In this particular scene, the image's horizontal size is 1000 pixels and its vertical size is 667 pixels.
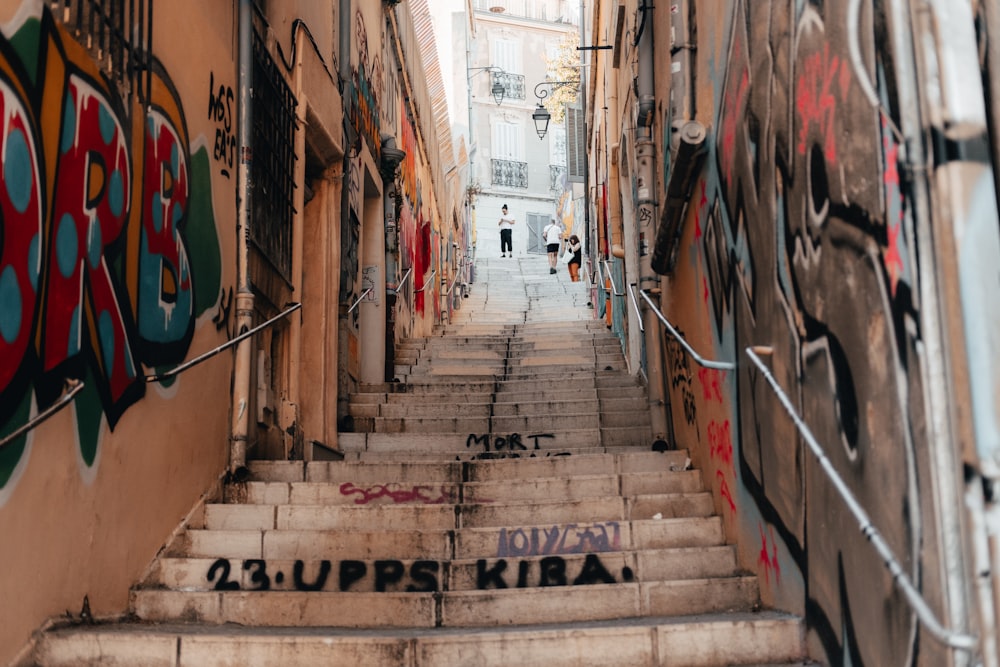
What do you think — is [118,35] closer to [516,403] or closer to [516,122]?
[516,403]

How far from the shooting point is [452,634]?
4.39 meters

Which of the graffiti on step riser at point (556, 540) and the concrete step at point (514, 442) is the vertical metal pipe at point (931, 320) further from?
the concrete step at point (514, 442)

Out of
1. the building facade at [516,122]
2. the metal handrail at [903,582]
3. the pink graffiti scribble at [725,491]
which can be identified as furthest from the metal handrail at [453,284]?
the metal handrail at [903,582]

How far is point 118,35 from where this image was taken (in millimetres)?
4945

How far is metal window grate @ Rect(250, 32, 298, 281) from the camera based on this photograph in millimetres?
7172

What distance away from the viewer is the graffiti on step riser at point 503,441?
840cm

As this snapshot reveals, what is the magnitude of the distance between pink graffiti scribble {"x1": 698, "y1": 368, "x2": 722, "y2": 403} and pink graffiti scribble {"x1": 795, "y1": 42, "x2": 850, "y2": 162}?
2128mm

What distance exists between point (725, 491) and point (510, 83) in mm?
37329

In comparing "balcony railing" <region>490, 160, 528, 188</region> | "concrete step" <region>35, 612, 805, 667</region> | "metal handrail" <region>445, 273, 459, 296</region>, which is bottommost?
"concrete step" <region>35, 612, 805, 667</region>

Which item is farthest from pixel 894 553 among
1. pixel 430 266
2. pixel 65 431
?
pixel 430 266

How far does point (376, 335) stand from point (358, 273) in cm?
81

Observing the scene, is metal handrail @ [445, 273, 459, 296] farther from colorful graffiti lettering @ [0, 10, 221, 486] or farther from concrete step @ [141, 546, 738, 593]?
concrete step @ [141, 546, 738, 593]

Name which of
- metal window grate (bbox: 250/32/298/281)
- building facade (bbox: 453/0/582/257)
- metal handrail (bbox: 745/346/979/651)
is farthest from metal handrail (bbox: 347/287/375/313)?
building facade (bbox: 453/0/582/257)

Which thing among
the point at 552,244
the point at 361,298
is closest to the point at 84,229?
the point at 361,298
